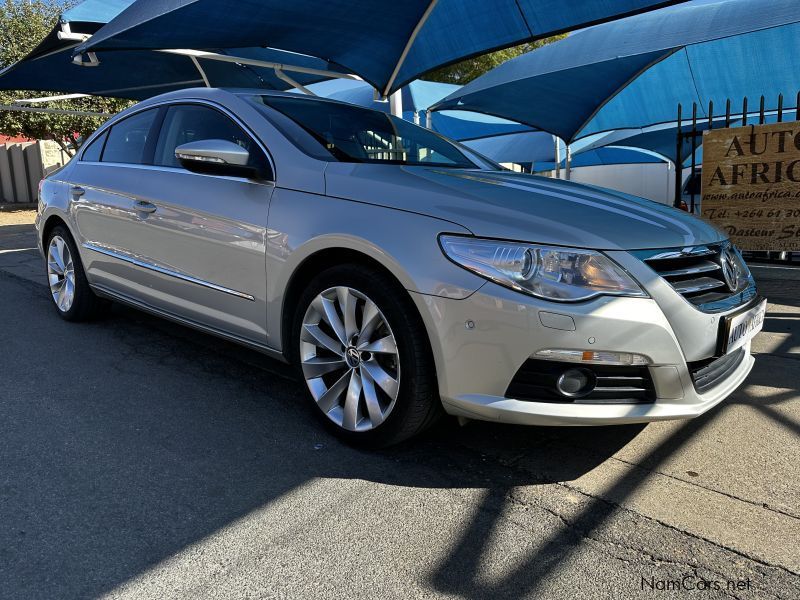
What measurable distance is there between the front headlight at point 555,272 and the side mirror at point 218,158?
1314mm

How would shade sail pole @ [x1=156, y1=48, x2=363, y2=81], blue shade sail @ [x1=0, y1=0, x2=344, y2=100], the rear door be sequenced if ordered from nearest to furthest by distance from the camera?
the rear door
shade sail pole @ [x1=156, y1=48, x2=363, y2=81]
blue shade sail @ [x1=0, y1=0, x2=344, y2=100]

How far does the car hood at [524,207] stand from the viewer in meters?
2.39

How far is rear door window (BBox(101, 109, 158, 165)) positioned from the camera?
13.3 ft

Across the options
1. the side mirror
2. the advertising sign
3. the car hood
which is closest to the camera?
the car hood

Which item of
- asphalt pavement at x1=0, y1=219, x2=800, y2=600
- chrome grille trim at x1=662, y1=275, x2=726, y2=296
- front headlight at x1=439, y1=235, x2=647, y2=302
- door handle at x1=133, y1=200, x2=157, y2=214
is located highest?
door handle at x1=133, y1=200, x2=157, y2=214

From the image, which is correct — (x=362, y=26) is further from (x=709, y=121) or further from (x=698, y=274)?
(x=698, y=274)

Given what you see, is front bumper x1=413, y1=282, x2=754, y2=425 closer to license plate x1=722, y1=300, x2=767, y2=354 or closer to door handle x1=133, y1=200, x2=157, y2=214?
license plate x1=722, y1=300, x2=767, y2=354

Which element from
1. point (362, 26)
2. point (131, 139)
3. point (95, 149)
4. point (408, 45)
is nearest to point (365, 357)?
point (131, 139)

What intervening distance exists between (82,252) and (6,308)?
1.51 metres

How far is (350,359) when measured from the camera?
9.21ft

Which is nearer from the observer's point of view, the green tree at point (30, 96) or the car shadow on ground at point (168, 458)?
the car shadow on ground at point (168, 458)

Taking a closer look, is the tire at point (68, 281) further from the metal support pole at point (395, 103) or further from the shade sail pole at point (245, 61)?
the metal support pole at point (395, 103)

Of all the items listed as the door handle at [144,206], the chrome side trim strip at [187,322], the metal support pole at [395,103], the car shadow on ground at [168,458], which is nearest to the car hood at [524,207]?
the chrome side trim strip at [187,322]

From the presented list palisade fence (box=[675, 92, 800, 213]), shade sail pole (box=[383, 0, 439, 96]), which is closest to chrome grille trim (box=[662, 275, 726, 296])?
palisade fence (box=[675, 92, 800, 213])
